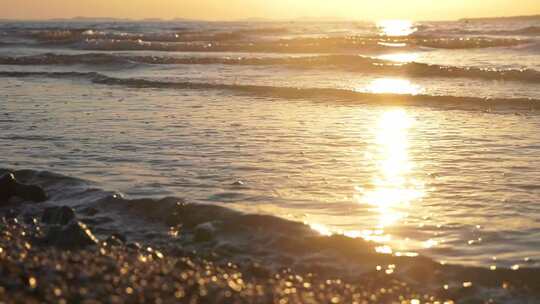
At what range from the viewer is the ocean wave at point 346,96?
42.4ft

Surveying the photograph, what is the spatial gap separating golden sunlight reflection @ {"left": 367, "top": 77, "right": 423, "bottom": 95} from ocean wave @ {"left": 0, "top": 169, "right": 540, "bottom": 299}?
9.80 meters

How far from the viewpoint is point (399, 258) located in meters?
4.50

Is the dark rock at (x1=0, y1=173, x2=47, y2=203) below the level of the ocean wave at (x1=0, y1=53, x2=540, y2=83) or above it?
above

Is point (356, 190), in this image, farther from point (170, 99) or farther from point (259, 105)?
point (170, 99)

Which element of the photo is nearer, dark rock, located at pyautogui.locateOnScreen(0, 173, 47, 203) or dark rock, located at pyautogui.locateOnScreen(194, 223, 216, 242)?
dark rock, located at pyautogui.locateOnScreen(194, 223, 216, 242)

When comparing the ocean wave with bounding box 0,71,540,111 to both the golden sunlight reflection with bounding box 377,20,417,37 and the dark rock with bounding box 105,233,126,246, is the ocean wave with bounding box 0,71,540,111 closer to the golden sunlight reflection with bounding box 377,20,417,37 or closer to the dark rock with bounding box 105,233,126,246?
the dark rock with bounding box 105,233,126,246

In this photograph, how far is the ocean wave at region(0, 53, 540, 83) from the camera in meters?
17.8

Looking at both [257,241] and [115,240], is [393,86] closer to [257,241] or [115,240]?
[257,241]

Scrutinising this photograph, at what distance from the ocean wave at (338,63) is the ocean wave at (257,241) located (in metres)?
13.0

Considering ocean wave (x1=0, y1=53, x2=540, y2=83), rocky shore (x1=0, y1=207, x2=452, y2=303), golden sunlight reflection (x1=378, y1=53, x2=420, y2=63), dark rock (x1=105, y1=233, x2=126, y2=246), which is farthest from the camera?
golden sunlight reflection (x1=378, y1=53, x2=420, y2=63)

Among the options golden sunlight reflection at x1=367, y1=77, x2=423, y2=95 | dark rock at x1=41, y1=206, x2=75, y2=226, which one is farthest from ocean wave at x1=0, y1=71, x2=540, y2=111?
dark rock at x1=41, y1=206, x2=75, y2=226

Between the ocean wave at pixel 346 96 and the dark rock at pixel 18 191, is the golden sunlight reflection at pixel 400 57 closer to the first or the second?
the ocean wave at pixel 346 96

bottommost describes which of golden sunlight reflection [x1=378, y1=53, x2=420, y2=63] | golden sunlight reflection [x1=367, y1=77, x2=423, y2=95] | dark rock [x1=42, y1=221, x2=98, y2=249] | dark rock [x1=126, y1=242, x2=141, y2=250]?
golden sunlight reflection [x1=378, y1=53, x2=420, y2=63]

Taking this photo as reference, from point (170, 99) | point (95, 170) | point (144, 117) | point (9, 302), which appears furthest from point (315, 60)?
point (9, 302)
